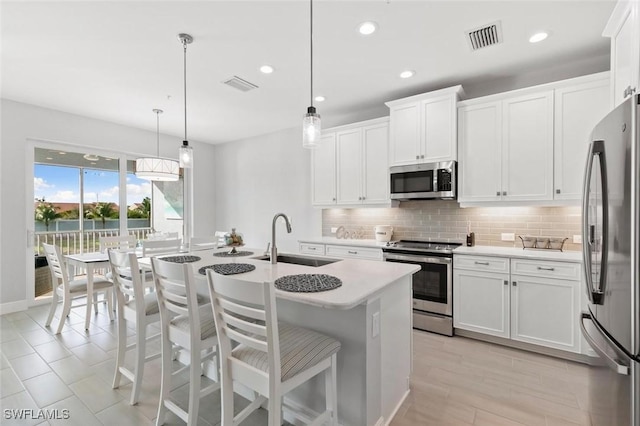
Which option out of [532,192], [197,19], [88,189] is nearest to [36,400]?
Answer: [197,19]

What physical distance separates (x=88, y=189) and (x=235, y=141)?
2629mm

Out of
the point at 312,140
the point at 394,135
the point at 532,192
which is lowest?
the point at 532,192

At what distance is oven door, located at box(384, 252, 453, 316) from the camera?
125 inches

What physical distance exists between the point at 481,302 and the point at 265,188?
400 cm

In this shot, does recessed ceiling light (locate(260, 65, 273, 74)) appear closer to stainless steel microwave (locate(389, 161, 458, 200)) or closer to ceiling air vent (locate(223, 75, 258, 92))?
ceiling air vent (locate(223, 75, 258, 92))

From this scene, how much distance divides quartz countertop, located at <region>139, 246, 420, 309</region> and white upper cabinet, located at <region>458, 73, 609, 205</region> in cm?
172

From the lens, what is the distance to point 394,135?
371 centimetres

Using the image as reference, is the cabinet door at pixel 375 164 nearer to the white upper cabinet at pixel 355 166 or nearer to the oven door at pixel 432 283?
the white upper cabinet at pixel 355 166

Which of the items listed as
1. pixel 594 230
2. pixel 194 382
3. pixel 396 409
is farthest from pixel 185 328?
pixel 594 230

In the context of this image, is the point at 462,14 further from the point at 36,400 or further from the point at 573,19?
the point at 36,400

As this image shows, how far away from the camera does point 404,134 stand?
3.64 metres

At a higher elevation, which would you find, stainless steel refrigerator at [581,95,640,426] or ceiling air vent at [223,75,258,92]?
ceiling air vent at [223,75,258,92]

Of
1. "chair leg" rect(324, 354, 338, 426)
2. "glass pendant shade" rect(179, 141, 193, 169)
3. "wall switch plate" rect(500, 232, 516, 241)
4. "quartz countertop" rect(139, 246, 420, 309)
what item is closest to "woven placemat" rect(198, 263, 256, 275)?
"quartz countertop" rect(139, 246, 420, 309)

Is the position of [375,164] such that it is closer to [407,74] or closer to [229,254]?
[407,74]
